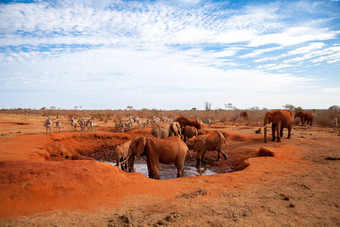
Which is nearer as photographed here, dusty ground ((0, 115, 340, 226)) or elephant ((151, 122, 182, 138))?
dusty ground ((0, 115, 340, 226))

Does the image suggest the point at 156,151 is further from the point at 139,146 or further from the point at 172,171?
the point at 172,171

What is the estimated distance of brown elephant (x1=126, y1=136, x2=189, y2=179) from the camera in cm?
832

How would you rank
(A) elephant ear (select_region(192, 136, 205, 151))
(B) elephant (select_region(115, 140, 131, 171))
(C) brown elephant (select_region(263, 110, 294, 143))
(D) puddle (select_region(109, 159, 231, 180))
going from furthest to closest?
(C) brown elephant (select_region(263, 110, 294, 143))
(A) elephant ear (select_region(192, 136, 205, 151))
(D) puddle (select_region(109, 159, 231, 180))
(B) elephant (select_region(115, 140, 131, 171))

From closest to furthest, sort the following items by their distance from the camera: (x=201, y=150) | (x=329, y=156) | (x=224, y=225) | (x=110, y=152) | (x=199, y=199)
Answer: (x=224, y=225), (x=199, y=199), (x=329, y=156), (x=201, y=150), (x=110, y=152)

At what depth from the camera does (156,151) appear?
840cm

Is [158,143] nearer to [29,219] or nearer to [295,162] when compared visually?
[29,219]

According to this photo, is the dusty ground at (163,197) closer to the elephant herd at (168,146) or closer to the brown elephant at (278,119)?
the elephant herd at (168,146)

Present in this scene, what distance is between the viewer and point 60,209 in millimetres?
4656

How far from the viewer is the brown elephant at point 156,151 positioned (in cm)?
832

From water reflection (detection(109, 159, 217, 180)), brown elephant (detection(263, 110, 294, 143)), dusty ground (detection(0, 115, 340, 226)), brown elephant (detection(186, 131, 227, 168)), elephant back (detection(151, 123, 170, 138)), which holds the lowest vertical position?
water reflection (detection(109, 159, 217, 180))

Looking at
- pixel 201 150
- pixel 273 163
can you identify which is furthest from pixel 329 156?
pixel 201 150

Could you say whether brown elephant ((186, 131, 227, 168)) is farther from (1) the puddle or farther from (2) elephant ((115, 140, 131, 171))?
(2) elephant ((115, 140, 131, 171))

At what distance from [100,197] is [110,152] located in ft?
33.6

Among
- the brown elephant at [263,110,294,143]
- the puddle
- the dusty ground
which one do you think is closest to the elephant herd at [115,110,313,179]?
the brown elephant at [263,110,294,143]
